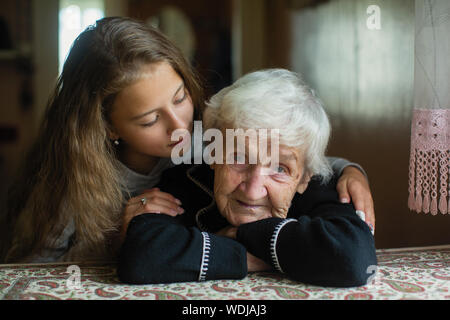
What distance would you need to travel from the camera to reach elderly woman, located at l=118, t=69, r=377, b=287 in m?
1.17

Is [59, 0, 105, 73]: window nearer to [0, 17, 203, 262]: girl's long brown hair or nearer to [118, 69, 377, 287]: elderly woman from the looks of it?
[0, 17, 203, 262]: girl's long brown hair

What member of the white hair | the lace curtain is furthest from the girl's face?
the lace curtain

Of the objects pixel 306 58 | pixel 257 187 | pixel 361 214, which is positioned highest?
pixel 306 58

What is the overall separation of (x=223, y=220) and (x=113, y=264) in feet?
1.18

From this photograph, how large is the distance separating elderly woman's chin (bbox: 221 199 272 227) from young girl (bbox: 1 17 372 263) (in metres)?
0.19

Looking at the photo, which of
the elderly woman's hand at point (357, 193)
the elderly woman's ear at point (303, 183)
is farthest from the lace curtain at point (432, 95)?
the elderly woman's ear at point (303, 183)

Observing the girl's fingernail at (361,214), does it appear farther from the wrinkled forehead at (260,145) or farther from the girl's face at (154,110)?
the girl's face at (154,110)

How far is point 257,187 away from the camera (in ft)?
4.20

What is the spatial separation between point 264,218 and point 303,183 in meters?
0.21

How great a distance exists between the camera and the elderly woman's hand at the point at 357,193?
1.43 meters

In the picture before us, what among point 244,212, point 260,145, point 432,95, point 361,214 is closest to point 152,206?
point 244,212

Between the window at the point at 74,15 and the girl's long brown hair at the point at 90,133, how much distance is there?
154 inches

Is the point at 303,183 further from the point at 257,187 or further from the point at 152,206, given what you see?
the point at 152,206

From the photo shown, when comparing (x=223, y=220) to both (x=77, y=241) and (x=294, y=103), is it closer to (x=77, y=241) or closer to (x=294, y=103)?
(x=294, y=103)
